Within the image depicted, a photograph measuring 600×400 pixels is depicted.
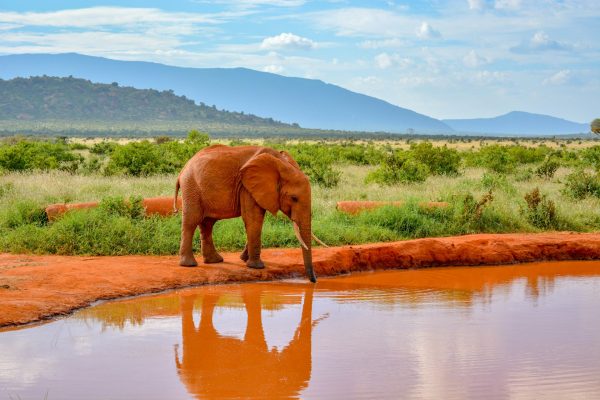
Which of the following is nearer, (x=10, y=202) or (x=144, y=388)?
(x=144, y=388)

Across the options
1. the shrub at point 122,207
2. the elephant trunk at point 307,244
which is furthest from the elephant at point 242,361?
the shrub at point 122,207

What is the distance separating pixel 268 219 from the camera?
15500mm

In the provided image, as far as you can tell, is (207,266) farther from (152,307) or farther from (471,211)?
(471,211)

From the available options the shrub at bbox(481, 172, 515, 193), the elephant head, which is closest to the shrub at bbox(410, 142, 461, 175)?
the shrub at bbox(481, 172, 515, 193)

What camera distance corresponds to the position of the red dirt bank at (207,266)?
31.6 ft

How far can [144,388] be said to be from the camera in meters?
6.79

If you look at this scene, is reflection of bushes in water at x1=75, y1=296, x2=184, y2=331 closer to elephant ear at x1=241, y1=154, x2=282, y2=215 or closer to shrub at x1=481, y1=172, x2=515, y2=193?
elephant ear at x1=241, y1=154, x2=282, y2=215

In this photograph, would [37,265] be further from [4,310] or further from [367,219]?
[367,219]

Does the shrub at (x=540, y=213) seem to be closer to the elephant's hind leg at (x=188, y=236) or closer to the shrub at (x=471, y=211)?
the shrub at (x=471, y=211)

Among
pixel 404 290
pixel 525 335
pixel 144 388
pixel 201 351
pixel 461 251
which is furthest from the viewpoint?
pixel 461 251

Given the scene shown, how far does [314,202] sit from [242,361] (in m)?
10.1

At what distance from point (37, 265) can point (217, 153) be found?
2871 mm

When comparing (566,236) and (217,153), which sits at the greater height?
(217,153)

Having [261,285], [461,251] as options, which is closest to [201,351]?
[261,285]
